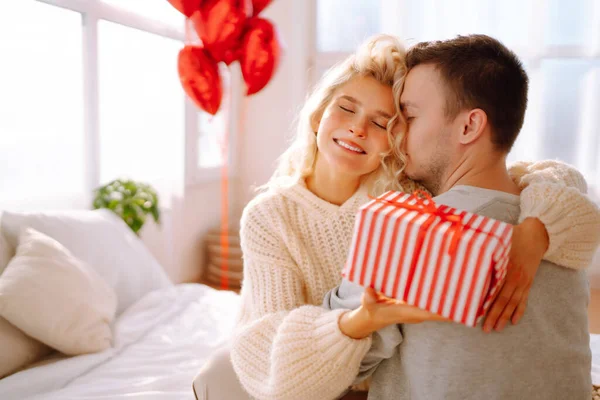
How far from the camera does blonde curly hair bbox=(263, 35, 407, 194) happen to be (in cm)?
127

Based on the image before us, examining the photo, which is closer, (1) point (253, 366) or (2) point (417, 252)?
(2) point (417, 252)

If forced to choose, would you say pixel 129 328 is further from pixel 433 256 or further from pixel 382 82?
pixel 433 256

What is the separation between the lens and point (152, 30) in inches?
115

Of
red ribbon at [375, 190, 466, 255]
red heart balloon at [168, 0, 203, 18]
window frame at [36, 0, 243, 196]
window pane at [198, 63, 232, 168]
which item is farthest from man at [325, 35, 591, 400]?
window pane at [198, 63, 232, 168]

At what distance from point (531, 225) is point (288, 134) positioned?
10.6ft

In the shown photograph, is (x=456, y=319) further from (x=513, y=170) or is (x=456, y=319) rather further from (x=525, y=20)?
(x=525, y=20)

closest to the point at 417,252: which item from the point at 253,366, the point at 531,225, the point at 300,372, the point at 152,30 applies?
the point at 531,225

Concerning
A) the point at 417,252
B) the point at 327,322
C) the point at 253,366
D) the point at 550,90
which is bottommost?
the point at 253,366

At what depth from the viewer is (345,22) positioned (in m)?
3.85

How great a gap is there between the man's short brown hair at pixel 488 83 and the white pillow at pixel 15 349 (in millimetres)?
1325

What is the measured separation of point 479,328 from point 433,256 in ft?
0.62

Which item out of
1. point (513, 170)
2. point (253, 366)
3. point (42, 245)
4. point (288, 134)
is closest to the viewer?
point (253, 366)

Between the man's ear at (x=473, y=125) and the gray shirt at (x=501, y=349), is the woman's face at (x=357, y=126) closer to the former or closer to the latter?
the man's ear at (x=473, y=125)

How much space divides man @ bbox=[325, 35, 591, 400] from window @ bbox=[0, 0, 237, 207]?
1562mm
